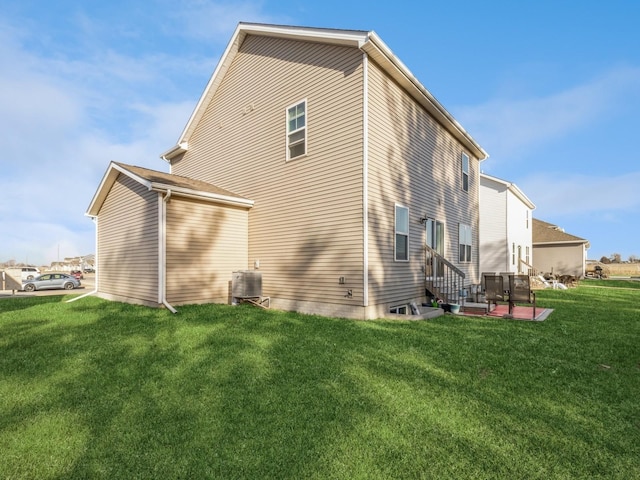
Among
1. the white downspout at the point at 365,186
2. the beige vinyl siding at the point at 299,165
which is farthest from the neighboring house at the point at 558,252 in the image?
the beige vinyl siding at the point at 299,165

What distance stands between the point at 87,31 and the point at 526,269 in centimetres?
3031

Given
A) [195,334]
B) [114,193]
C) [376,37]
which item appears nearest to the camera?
[195,334]

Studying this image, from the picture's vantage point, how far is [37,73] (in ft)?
40.4

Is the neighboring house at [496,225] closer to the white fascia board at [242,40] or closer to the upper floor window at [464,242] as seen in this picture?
the upper floor window at [464,242]

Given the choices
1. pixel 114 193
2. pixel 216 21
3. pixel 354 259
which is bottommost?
pixel 354 259

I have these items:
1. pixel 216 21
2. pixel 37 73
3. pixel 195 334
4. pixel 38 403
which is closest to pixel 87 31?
pixel 37 73

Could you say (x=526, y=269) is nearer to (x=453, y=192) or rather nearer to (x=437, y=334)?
(x=453, y=192)

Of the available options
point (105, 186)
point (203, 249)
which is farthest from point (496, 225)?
point (105, 186)

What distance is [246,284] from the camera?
10.1 m

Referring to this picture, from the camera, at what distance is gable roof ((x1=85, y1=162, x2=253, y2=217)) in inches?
367

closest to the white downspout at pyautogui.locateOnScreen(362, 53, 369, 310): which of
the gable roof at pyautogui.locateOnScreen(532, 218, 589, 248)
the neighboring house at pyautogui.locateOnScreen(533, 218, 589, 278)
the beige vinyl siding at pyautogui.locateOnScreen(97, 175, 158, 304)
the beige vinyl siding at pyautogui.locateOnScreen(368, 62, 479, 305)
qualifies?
the beige vinyl siding at pyautogui.locateOnScreen(368, 62, 479, 305)

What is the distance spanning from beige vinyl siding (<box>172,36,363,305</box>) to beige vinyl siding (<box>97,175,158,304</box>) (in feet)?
10.5

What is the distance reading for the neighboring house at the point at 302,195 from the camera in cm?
866

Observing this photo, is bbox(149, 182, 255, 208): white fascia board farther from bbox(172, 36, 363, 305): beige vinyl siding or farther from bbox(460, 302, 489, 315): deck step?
bbox(460, 302, 489, 315): deck step
